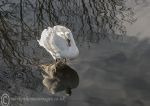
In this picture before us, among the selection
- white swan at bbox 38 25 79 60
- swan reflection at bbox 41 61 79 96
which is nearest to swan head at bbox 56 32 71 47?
white swan at bbox 38 25 79 60

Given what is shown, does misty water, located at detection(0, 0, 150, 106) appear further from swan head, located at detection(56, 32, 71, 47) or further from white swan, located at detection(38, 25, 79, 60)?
swan head, located at detection(56, 32, 71, 47)

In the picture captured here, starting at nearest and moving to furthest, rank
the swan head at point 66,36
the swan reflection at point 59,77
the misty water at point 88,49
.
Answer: the misty water at point 88,49 → the swan reflection at point 59,77 → the swan head at point 66,36

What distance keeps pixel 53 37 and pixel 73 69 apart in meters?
0.82

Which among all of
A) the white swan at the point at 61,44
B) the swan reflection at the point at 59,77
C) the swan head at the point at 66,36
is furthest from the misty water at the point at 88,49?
the swan head at the point at 66,36

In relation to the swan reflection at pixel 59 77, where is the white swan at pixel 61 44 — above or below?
above

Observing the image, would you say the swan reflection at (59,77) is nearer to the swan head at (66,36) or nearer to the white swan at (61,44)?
the white swan at (61,44)

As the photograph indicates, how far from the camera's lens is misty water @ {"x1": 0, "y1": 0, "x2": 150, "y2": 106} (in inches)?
292

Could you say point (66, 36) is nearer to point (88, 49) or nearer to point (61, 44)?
point (61, 44)

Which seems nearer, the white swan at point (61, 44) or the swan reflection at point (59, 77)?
the swan reflection at point (59, 77)

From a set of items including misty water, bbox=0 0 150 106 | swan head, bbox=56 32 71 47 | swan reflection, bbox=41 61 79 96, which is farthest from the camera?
swan head, bbox=56 32 71 47

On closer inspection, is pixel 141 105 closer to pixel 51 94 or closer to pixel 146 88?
pixel 146 88

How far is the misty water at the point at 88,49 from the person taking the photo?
7.42 m

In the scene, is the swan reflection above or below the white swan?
below

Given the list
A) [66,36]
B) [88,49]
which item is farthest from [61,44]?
[88,49]
